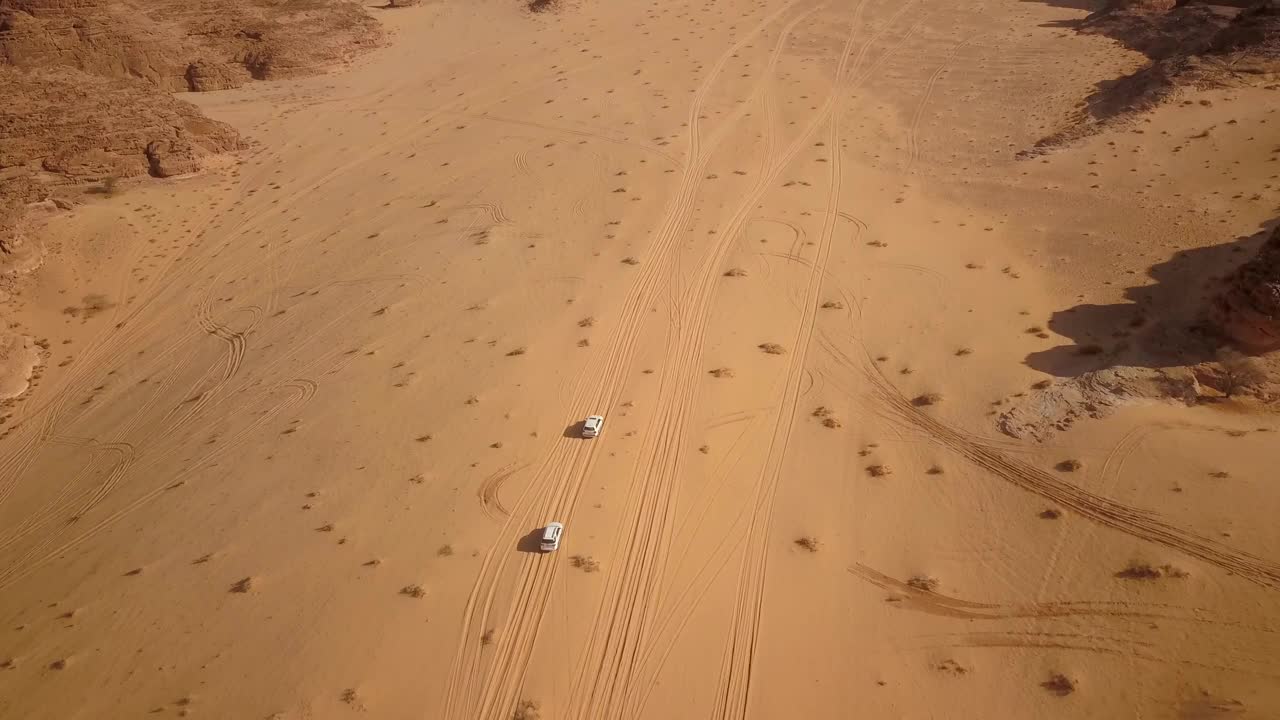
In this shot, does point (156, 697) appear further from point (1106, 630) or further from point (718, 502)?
point (1106, 630)

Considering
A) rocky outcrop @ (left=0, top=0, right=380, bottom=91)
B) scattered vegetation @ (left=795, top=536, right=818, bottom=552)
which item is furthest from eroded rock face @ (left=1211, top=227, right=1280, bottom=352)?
rocky outcrop @ (left=0, top=0, right=380, bottom=91)

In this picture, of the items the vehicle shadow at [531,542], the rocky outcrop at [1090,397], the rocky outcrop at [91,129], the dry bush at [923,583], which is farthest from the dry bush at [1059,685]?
the rocky outcrop at [91,129]

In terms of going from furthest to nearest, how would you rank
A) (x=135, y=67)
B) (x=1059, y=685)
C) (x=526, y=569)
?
(x=135, y=67), (x=526, y=569), (x=1059, y=685)

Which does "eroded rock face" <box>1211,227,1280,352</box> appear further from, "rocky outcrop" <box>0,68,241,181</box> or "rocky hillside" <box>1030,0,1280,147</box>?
"rocky outcrop" <box>0,68,241,181</box>

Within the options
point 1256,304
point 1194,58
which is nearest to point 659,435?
point 1256,304

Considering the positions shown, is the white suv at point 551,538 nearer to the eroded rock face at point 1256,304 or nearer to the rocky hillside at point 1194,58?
the eroded rock face at point 1256,304

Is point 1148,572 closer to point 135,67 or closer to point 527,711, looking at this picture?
point 527,711
